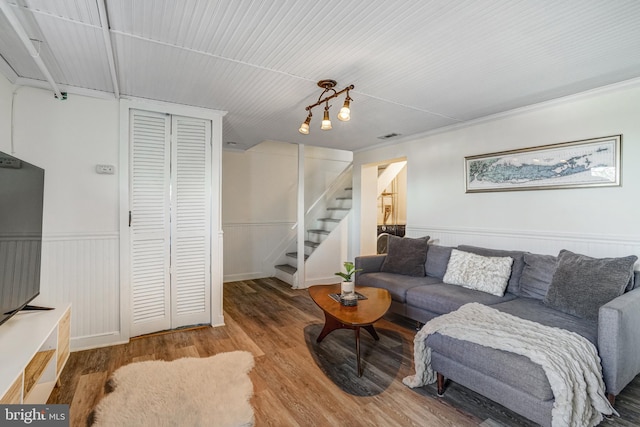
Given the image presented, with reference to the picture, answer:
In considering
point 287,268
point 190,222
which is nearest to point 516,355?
point 190,222

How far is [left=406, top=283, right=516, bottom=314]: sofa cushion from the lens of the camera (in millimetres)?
2660

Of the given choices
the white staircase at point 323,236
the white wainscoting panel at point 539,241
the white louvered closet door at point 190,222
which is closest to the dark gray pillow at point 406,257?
the white wainscoting panel at point 539,241

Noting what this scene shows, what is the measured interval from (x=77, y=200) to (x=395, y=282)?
3161mm

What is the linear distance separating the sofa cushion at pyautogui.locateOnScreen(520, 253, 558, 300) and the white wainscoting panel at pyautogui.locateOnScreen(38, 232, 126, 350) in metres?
3.77

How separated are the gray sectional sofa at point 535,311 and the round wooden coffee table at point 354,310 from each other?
0.42 metres

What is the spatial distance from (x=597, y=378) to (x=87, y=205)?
12.9 feet

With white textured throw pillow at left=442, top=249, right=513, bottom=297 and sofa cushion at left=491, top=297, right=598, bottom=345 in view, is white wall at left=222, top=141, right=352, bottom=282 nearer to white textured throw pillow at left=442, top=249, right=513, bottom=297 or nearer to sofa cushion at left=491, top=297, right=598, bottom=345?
white textured throw pillow at left=442, top=249, right=513, bottom=297

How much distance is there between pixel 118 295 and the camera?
9.25 feet

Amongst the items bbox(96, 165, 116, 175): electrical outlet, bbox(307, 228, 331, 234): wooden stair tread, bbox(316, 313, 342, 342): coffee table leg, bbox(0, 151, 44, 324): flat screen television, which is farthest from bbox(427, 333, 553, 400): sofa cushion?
bbox(307, 228, 331, 234): wooden stair tread

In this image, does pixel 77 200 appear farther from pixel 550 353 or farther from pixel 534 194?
pixel 534 194

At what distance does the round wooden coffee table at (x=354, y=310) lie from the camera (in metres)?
2.27

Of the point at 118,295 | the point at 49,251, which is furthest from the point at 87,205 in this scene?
the point at 118,295

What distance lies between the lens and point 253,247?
546 cm

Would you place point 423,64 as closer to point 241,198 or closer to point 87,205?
point 87,205
